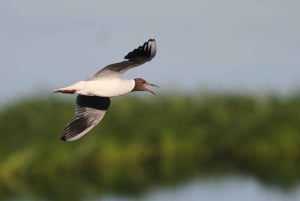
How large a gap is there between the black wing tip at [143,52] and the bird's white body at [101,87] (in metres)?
0.29

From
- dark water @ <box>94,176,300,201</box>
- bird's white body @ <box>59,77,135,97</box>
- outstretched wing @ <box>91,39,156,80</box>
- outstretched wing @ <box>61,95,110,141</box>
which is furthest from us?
dark water @ <box>94,176,300,201</box>

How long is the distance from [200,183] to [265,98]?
1375 millimetres

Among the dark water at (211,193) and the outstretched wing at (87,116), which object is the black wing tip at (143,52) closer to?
the outstretched wing at (87,116)

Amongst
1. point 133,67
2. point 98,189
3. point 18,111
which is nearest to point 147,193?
point 98,189

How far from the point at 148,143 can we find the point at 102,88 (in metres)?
8.25

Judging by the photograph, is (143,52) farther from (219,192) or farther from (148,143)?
(148,143)

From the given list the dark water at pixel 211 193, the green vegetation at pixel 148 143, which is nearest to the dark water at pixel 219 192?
the dark water at pixel 211 193

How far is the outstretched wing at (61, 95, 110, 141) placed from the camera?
1055 cm

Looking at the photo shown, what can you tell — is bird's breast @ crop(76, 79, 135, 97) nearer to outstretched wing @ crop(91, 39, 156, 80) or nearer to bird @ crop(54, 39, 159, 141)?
bird @ crop(54, 39, 159, 141)

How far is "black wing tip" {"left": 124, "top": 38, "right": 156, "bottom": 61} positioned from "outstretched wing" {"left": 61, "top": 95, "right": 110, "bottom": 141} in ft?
2.79

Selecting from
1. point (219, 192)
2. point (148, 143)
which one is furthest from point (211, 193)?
point (148, 143)

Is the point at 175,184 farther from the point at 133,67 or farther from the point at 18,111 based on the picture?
the point at 133,67

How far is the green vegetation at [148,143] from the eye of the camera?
1759 cm

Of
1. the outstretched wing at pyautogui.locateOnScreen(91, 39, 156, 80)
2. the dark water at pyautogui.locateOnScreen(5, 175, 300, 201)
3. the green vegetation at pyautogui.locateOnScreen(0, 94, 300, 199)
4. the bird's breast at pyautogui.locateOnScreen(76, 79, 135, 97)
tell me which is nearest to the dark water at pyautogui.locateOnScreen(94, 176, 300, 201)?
the dark water at pyautogui.locateOnScreen(5, 175, 300, 201)
